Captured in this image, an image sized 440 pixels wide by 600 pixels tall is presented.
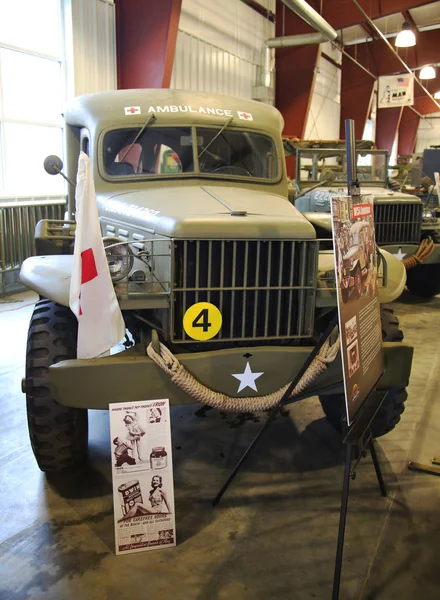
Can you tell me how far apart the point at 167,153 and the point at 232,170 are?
444 millimetres

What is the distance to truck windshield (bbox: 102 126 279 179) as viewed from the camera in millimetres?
3775

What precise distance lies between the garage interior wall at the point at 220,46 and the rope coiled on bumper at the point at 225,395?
8605 mm

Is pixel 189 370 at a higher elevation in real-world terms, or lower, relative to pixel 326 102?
lower

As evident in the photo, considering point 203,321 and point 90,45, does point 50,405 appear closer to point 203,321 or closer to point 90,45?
point 203,321

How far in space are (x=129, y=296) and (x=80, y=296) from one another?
25cm

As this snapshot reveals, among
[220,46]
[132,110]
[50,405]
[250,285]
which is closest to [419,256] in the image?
[132,110]

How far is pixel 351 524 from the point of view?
2.72 meters

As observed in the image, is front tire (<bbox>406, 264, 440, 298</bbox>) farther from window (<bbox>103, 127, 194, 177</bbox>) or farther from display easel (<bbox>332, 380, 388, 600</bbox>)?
display easel (<bbox>332, 380, 388, 600</bbox>)

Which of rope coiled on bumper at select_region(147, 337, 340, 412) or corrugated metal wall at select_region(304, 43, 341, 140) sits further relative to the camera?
corrugated metal wall at select_region(304, 43, 341, 140)

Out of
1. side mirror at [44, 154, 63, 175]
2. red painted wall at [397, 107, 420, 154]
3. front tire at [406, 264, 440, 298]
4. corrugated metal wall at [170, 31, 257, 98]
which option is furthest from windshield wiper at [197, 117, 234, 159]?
red painted wall at [397, 107, 420, 154]

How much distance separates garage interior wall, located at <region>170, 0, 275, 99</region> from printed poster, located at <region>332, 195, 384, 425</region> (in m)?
8.70

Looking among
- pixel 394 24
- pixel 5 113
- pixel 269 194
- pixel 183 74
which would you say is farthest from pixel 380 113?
pixel 269 194

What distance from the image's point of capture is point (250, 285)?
2.74m

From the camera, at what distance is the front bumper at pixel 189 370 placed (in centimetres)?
254
